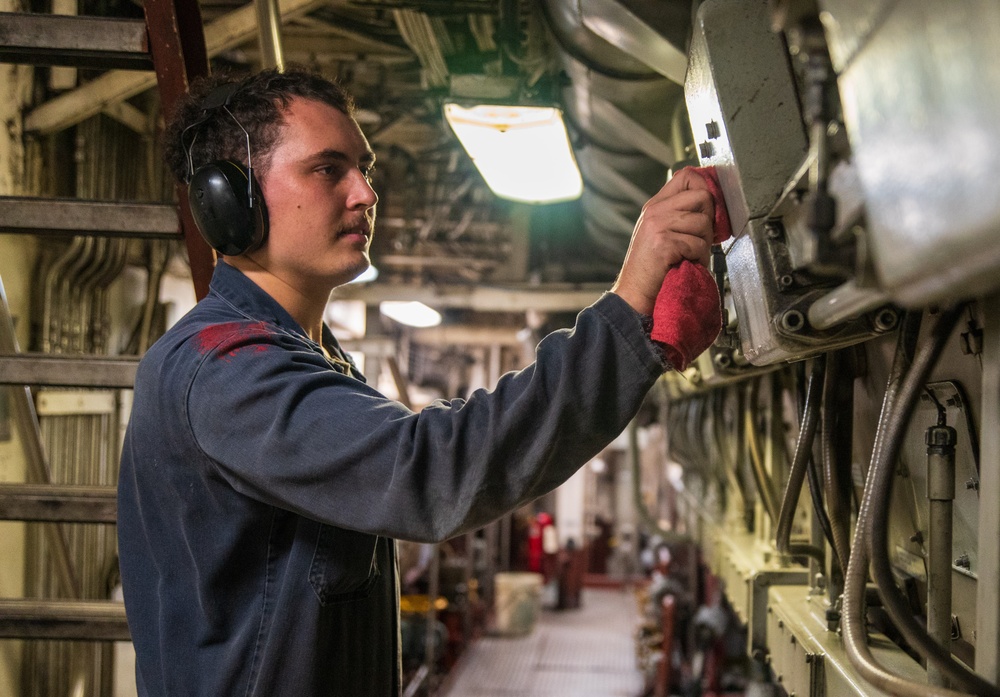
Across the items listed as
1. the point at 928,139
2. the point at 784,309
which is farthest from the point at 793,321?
the point at 928,139

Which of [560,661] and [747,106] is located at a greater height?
[747,106]

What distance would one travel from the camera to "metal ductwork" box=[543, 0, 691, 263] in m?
1.90

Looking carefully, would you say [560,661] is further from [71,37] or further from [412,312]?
[71,37]

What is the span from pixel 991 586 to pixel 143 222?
1.60 metres

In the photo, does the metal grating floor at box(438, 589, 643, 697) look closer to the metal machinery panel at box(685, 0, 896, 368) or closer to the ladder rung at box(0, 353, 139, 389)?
the ladder rung at box(0, 353, 139, 389)

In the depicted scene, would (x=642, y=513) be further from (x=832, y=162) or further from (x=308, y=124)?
(x=832, y=162)

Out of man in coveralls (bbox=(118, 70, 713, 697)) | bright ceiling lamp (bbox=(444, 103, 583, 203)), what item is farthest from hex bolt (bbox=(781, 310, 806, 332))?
bright ceiling lamp (bbox=(444, 103, 583, 203))

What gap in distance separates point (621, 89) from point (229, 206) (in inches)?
65.1

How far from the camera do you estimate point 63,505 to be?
1769 millimetres

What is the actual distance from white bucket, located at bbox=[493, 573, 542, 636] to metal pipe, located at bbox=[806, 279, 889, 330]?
823cm

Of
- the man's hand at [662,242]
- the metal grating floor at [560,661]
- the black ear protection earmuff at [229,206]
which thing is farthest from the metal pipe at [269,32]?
the metal grating floor at [560,661]

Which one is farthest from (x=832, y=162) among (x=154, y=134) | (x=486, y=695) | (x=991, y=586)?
(x=486, y=695)

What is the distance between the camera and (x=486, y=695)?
22.6ft

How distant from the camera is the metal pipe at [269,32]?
73.5 inches
